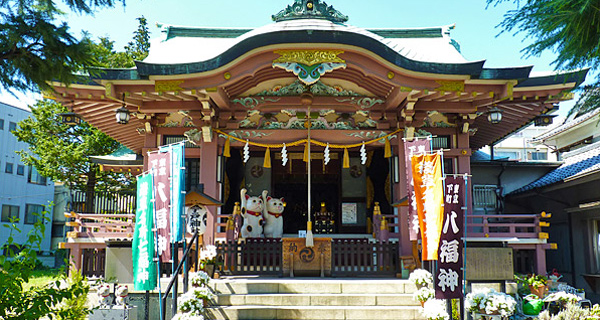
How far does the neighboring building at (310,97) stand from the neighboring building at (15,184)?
24.1 metres

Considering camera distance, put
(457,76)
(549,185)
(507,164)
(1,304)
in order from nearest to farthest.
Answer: (1,304)
(457,76)
(549,185)
(507,164)

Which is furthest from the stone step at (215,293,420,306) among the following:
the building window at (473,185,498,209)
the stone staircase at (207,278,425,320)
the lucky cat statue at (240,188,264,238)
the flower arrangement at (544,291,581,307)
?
the building window at (473,185,498,209)

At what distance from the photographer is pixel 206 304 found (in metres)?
8.82

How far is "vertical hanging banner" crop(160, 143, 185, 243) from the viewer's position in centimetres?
837

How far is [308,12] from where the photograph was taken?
1270 cm

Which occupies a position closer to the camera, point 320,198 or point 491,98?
point 491,98

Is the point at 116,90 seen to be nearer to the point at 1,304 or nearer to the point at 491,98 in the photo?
the point at 1,304

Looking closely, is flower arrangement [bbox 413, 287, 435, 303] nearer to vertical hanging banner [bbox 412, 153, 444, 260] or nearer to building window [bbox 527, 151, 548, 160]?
vertical hanging banner [bbox 412, 153, 444, 260]

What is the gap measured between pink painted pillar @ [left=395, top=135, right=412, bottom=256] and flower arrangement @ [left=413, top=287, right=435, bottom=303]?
2.82 meters

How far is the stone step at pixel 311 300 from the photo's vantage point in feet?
29.5

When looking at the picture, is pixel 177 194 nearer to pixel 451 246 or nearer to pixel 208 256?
pixel 208 256

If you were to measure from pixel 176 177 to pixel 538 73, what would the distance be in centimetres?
859

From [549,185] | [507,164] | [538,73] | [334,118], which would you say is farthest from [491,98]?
[507,164]

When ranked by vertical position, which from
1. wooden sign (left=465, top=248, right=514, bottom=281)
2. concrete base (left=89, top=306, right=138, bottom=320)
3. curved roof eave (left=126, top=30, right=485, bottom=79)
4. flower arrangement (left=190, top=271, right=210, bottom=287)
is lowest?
concrete base (left=89, top=306, right=138, bottom=320)
